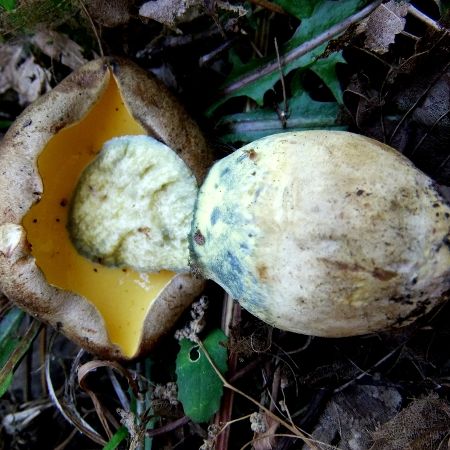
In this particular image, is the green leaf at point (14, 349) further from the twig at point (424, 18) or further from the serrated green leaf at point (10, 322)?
the twig at point (424, 18)

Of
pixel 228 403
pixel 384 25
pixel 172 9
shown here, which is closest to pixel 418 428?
pixel 228 403

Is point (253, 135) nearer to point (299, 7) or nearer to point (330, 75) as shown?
point (330, 75)

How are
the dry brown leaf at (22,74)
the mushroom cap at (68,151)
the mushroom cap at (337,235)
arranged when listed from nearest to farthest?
the mushroom cap at (337,235) < the mushroom cap at (68,151) < the dry brown leaf at (22,74)

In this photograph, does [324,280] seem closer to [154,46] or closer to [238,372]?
[238,372]

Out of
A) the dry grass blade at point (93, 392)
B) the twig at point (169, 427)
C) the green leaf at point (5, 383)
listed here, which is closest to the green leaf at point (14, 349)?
the green leaf at point (5, 383)

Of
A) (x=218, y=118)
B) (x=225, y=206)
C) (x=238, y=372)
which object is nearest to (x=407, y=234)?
(x=225, y=206)

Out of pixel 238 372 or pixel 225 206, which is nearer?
pixel 225 206
